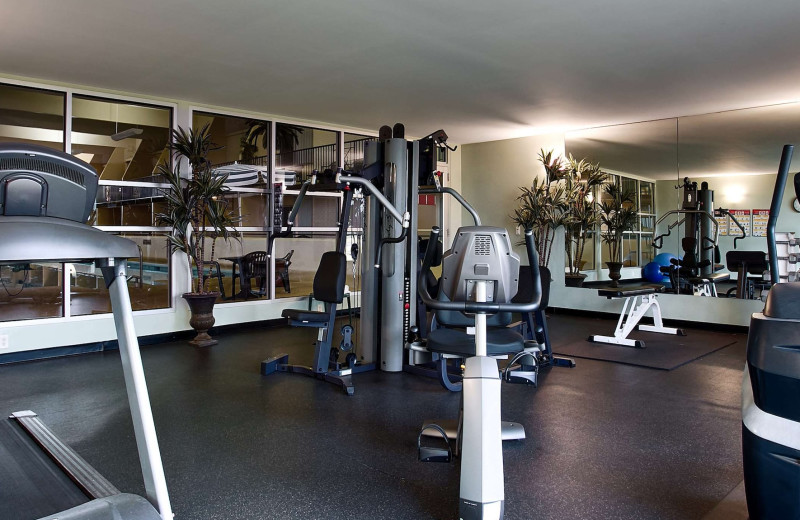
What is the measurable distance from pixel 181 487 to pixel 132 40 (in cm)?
325

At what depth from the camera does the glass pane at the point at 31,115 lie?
4863 mm

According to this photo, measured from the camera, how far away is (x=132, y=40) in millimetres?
3990

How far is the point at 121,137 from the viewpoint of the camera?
18.0 ft

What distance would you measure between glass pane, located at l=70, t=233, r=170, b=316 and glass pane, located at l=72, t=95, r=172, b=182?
2.23 feet

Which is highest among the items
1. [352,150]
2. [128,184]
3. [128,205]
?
[352,150]

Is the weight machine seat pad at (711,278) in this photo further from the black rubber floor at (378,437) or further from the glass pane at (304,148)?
the glass pane at (304,148)

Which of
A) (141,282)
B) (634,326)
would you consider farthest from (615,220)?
(141,282)

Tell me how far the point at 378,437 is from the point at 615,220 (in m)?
5.38

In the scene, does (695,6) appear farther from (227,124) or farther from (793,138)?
(227,124)

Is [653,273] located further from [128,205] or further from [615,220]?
[128,205]

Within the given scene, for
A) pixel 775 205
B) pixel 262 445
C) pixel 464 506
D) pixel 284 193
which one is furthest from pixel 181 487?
pixel 284 193

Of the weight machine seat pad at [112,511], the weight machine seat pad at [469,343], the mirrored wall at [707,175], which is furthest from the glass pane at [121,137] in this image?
the mirrored wall at [707,175]

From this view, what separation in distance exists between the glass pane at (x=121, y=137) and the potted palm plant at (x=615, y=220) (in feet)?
18.1

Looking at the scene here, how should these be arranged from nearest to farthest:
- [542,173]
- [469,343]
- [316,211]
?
1. [469,343]
2. [316,211]
3. [542,173]
